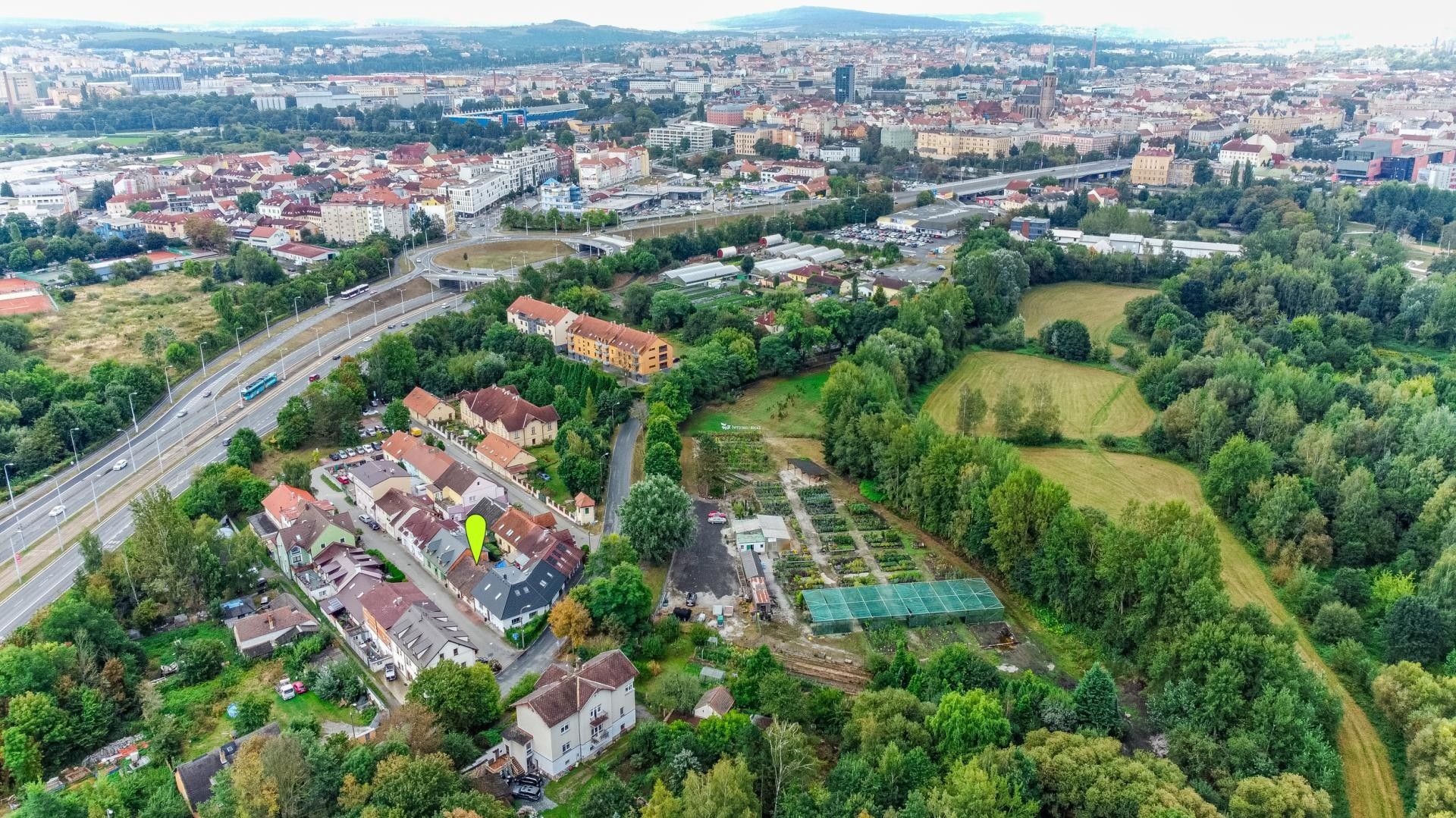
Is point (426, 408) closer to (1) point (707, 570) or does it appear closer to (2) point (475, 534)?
(2) point (475, 534)

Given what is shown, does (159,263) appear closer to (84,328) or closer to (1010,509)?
(84,328)

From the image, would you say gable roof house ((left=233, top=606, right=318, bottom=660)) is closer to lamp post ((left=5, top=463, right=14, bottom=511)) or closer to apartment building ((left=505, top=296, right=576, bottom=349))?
lamp post ((left=5, top=463, right=14, bottom=511))

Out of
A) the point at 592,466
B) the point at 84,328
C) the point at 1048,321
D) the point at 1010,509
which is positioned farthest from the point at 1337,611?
the point at 84,328

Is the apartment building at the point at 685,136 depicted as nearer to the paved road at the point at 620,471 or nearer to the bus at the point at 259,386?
the bus at the point at 259,386

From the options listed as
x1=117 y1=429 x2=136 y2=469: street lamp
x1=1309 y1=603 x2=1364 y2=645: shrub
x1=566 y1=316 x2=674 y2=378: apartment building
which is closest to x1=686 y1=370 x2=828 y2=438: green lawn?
x1=566 y1=316 x2=674 y2=378: apartment building

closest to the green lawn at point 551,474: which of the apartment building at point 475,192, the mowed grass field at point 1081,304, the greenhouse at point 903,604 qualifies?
the greenhouse at point 903,604

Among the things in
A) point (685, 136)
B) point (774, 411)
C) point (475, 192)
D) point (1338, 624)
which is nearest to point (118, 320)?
point (475, 192)
